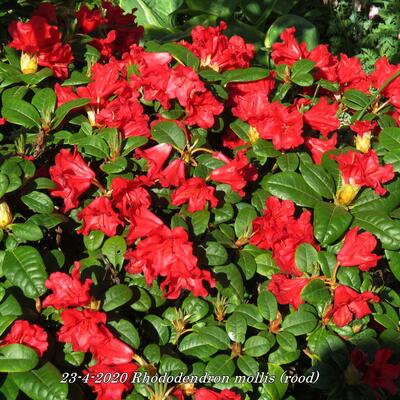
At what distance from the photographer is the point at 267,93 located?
206 cm

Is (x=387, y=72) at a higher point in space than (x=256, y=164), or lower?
higher

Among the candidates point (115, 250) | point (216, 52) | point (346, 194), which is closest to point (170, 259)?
point (115, 250)

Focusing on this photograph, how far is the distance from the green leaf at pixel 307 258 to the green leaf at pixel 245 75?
540 millimetres

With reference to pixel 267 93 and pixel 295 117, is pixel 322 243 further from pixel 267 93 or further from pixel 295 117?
pixel 267 93

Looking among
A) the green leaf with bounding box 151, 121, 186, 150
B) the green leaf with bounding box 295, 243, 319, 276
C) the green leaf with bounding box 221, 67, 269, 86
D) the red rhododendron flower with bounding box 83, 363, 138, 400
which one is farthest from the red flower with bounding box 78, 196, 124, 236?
the green leaf with bounding box 221, 67, 269, 86

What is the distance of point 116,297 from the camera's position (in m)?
1.58

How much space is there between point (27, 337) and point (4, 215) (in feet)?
1.05

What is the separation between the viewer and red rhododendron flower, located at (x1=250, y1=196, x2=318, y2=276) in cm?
172

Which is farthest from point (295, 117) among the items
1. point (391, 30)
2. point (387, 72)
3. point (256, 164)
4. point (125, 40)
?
point (391, 30)

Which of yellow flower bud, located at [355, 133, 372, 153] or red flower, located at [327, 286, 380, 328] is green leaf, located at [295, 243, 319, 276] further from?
yellow flower bud, located at [355, 133, 372, 153]

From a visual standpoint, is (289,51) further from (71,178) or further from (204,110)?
(71,178)

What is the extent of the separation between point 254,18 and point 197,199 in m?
3.33

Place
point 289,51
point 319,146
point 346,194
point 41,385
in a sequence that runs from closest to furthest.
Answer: point 41,385
point 346,194
point 319,146
point 289,51

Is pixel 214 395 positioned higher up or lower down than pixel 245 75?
lower down
